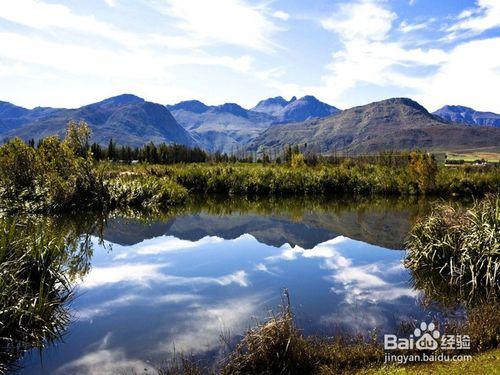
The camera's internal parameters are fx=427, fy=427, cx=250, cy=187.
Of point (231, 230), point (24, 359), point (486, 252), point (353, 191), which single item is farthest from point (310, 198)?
point (24, 359)

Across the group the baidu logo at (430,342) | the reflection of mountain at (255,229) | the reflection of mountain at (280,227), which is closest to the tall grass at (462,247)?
the baidu logo at (430,342)

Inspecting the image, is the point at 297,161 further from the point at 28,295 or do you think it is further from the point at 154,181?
the point at 28,295

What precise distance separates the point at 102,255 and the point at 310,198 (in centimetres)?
2427

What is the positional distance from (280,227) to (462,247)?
12941mm

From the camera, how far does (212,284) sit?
570 inches

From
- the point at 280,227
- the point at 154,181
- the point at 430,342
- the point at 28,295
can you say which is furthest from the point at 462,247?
the point at 154,181

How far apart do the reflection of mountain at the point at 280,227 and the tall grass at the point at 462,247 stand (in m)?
5.38

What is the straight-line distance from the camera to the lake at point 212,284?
31.8 ft

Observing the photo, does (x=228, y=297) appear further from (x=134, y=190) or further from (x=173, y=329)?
(x=134, y=190)

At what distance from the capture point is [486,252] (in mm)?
12398

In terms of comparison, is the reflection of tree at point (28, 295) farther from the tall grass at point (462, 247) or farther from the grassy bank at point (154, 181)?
the grassy bank at point (154, 181)

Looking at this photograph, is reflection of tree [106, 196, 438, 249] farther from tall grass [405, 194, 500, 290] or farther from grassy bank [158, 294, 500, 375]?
grassy bank [158, 294, 500, 375]

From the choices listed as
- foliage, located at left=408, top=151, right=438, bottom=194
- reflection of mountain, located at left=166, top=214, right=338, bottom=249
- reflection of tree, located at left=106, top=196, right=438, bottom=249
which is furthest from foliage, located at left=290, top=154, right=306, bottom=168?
reflection of mountain, located at left=166, top=214, right=338, bottom=249

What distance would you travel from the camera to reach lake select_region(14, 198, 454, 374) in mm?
9680
